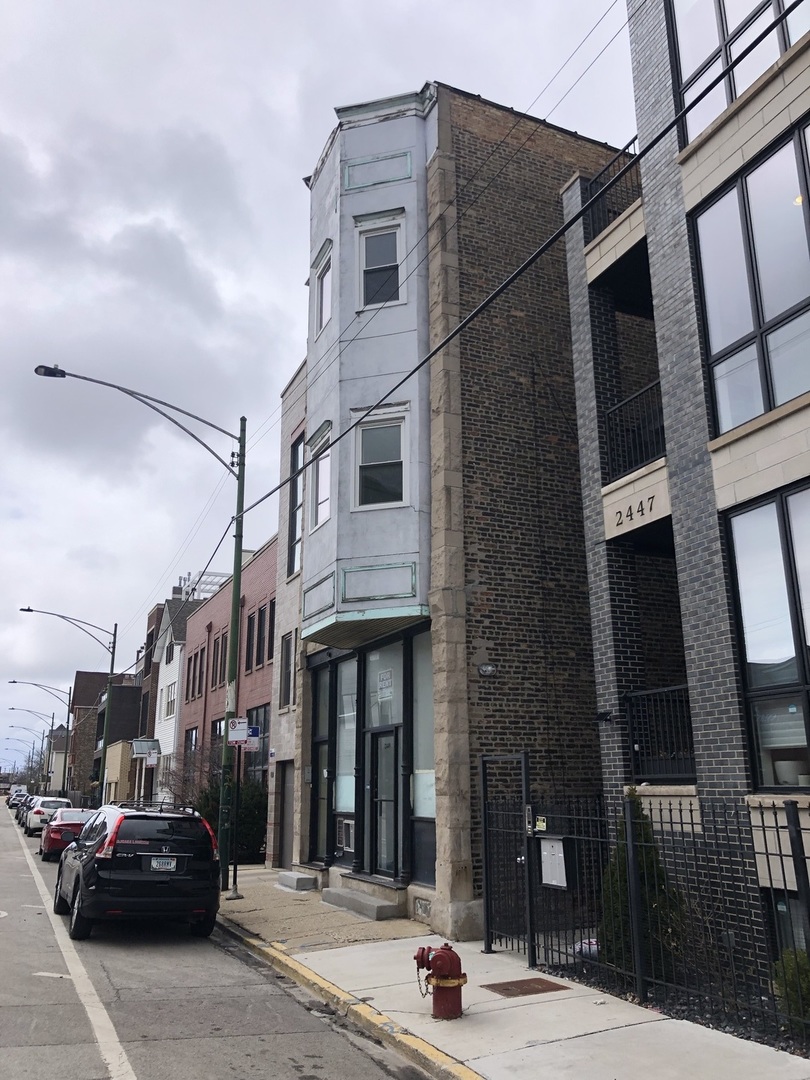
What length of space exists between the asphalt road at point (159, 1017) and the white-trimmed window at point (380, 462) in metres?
6.35

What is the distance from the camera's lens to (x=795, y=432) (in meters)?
8.46

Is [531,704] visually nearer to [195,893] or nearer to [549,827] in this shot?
[549,827]

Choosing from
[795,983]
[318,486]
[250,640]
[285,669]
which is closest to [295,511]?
[285,669]

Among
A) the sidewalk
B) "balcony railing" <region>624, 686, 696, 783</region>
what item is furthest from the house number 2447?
the sidewalk

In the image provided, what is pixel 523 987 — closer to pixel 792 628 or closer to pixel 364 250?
pixel 792 628

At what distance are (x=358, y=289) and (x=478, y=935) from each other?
962cm

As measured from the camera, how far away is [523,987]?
8586 mm

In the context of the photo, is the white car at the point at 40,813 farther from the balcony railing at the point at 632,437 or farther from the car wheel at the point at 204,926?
the balcony railing at the point at 632,437

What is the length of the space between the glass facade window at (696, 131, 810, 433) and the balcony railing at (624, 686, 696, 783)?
3249 millimetres

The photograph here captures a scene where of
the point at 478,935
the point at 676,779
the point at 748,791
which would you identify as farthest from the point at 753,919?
the point at 478,935

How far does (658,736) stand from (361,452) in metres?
6.11

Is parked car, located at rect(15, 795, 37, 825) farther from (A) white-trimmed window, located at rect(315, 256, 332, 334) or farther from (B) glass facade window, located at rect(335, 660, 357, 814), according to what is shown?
(A) white-trimmed window, located at rect(315, 256, 332, 334)

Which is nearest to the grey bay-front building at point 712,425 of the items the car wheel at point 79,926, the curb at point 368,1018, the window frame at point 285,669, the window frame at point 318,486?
the curb at point 368,1018

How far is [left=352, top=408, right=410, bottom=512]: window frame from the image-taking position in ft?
44.9
